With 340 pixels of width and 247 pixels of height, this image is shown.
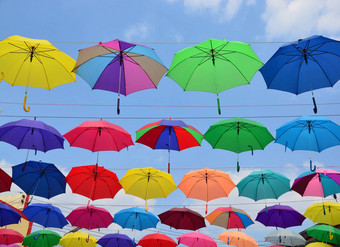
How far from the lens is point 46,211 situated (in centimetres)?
1370

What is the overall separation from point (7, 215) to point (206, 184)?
7.96m

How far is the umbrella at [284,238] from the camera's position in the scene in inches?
568

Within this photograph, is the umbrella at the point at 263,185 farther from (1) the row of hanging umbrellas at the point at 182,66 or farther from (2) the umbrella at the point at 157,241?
(1) the row of hanging umbrellas at the point at 182,66

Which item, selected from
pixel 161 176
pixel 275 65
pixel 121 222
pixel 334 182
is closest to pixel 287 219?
pixel 334 182

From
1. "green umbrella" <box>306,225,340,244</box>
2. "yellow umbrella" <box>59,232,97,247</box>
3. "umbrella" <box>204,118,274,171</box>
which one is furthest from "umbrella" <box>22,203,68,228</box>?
"green umbrella" <box>306,225,340,244</box>

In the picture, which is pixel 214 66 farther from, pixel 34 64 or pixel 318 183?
pixel 318 183

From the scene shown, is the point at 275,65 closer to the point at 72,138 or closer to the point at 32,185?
the point at 72,138

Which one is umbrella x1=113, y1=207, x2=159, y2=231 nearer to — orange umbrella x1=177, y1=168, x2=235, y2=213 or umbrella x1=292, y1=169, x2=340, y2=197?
orange umbrella x1=177, y1=168, x2=235, y2=213

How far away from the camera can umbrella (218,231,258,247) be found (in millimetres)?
13516

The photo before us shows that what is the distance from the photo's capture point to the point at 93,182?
11930 millimetres

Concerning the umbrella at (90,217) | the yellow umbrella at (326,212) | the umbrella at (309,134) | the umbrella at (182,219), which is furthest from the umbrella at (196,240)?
the umbrella at (309,134)

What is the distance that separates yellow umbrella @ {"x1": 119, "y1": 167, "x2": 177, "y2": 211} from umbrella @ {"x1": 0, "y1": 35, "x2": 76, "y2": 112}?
4.75 metres

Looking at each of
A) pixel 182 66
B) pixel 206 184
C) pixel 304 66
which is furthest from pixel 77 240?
pixel 304 66

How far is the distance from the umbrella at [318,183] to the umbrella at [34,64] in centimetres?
841
